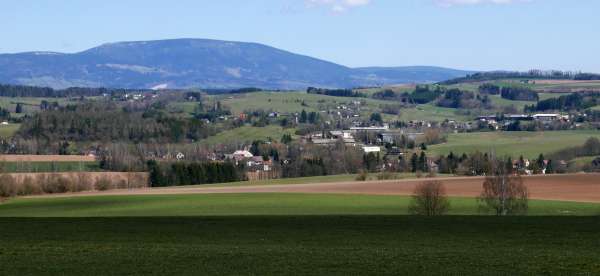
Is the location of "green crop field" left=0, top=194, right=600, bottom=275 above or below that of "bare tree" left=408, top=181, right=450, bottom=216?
above

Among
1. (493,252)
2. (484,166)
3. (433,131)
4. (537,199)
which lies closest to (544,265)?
(493,252)

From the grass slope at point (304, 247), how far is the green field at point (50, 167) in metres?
70.3

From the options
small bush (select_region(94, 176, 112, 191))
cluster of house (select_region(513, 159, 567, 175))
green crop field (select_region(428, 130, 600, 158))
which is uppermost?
green crop field (select_region(428, 130, 600, 158))

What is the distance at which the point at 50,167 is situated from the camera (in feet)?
393

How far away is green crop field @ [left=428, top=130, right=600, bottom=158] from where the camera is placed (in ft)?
474

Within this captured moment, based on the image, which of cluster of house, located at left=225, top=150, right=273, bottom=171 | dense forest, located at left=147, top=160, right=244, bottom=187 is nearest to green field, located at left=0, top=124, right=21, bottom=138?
cluster of house, located at left=225, top=150, right=273, bottom=171

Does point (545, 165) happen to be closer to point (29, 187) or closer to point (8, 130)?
point (29, 187)

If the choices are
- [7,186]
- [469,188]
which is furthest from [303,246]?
[7,186]

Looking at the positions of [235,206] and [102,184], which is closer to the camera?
[235,206]

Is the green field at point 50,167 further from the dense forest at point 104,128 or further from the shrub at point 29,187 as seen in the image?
the dense forest at point 104,128

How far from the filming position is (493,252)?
3203 cm

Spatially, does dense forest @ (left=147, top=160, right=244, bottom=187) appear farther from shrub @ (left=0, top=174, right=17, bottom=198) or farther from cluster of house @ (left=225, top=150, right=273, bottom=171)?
shrub @ (left=0, top=174, right=17, bottom=198)

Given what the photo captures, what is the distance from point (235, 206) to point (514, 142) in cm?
9267

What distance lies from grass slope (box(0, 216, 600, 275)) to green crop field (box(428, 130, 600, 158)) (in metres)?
92.5
